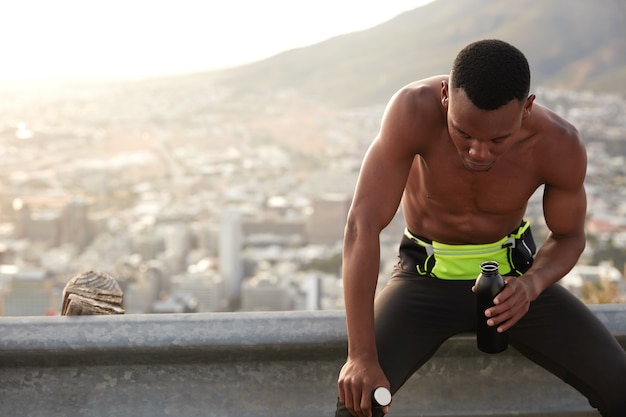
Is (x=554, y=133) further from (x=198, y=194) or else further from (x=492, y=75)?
(x=198, y=194)

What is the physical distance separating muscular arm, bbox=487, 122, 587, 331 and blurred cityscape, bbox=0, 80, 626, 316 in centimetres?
1341

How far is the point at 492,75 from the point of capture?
6.71ft

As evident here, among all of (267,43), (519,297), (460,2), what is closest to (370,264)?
(519,297)

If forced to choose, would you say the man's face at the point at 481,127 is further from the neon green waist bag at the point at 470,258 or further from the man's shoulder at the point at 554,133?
the neon green waist bag at the point at 470,258

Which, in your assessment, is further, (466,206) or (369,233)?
(466,206)

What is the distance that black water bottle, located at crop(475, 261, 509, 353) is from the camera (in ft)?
7.09

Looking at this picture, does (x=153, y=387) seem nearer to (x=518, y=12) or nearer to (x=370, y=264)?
(x=370, y=264)

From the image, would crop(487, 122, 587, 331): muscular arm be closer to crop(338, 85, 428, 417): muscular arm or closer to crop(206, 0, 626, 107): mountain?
crop(338, 85, 428, 417): muscular arm

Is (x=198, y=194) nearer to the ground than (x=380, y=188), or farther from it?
nearer to the ground

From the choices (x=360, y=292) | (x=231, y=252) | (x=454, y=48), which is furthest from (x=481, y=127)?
(x=454, y=48)

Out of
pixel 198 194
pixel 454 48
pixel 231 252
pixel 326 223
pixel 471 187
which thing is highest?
pixel 471 187

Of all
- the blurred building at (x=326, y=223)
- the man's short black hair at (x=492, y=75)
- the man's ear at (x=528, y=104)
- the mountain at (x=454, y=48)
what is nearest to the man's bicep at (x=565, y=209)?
the man's ear at (x=528, y=104)

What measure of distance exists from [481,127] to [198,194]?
32198mm

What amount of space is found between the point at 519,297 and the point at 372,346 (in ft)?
1.54
